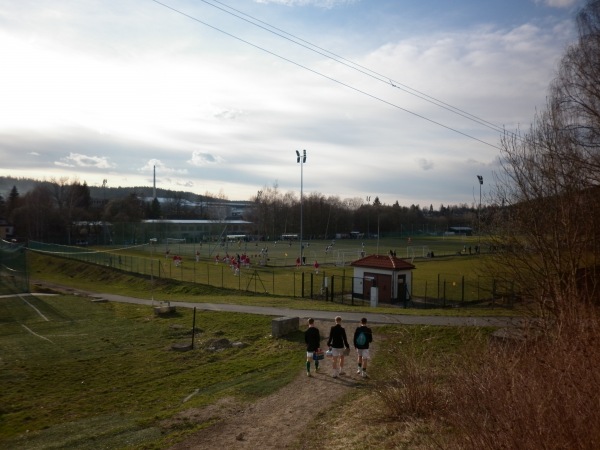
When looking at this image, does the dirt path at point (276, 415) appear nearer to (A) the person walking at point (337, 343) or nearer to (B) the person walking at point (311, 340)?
(A) the person walking at point (337, 343)

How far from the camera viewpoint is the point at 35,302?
32.5m

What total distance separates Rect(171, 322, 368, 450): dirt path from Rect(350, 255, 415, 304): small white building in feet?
61.4

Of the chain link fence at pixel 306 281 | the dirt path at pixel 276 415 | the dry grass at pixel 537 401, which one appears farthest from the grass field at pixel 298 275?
the dry grass at pixel 537 401

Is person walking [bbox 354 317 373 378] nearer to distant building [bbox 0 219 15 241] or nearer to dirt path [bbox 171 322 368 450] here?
dirt path [bbox 171 322 368 450]

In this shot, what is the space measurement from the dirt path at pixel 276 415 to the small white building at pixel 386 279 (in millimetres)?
18714

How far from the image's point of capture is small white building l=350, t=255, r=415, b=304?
33250 mm

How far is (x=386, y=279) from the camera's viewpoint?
33.4 m

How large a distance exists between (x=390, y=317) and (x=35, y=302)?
22.7 metres

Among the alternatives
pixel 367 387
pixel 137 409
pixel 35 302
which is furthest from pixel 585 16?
pixel 35 302

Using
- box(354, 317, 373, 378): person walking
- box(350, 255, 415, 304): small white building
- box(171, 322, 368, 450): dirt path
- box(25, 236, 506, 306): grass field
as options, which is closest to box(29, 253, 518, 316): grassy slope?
box(25, 236, 506, 306): grass field

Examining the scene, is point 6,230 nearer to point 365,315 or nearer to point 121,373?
point 121,373

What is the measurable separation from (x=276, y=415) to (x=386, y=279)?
22.6 m

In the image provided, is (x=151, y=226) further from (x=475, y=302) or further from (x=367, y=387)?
(x=367, y=387)

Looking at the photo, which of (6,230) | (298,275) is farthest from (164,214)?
(298,275)
